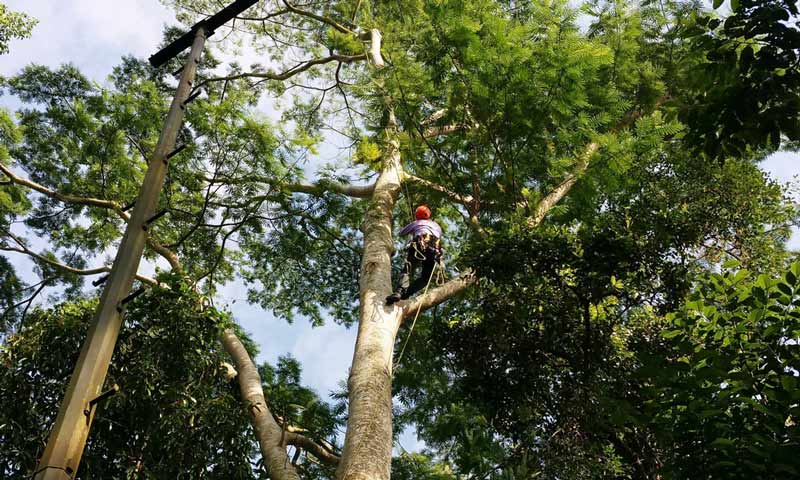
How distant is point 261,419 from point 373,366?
1.86 metres

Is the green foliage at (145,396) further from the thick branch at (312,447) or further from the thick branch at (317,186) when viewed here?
the thick branch at (317,186)

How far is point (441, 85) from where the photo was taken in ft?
23.0

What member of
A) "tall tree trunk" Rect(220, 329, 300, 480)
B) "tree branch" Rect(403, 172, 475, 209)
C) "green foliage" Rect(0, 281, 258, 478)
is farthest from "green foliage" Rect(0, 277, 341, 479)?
"tree branch" Rect(403, 172, 475, 209)

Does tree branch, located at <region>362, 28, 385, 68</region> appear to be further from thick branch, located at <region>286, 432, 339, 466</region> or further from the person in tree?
thick branch, located at <region>286, 432, 339, 466</region>

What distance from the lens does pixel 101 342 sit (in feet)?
9.26

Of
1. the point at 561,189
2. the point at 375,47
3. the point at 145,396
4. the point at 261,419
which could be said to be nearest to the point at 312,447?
the point at 261,419

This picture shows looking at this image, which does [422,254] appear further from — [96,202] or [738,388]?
[96,202]

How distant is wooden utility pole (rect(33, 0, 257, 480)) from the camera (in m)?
2.50

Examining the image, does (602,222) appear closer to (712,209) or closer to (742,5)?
(712,209)

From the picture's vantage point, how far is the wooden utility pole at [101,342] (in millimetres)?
2496

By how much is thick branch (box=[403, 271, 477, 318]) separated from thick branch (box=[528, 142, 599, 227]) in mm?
869

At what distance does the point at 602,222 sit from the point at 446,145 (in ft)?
9.17

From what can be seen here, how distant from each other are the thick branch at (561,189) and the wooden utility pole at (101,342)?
3.66 m

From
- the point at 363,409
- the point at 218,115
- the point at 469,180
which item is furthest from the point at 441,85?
the point at 363,409
